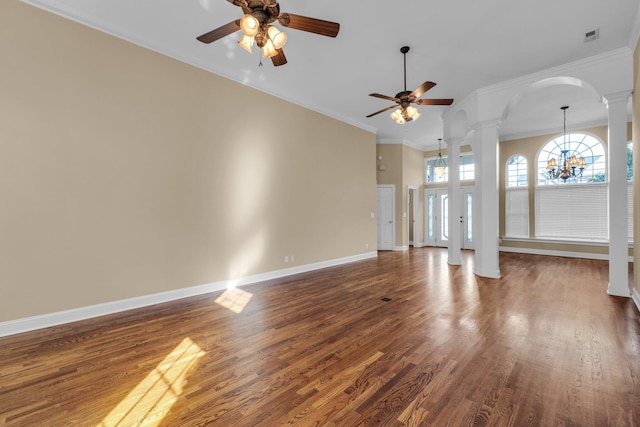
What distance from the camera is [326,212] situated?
6.39 metres

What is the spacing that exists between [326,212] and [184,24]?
164 inches

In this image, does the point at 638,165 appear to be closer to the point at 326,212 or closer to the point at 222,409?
the point at 326,212

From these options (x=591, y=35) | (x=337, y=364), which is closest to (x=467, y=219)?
(x=591, y=35)

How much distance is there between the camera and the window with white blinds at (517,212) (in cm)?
852

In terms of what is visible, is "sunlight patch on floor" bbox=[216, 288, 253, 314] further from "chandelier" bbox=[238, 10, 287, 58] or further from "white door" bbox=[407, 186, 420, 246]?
"white door" bbox=[407, 186, 420, 246]

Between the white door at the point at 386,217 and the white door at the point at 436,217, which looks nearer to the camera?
the white door at the point at 386,217

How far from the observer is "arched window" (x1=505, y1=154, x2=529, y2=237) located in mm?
8531

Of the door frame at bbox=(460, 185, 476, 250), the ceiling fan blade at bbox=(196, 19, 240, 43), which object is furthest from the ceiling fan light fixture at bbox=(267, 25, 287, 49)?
the door frame at bbox=(460, 185, 476, 250)

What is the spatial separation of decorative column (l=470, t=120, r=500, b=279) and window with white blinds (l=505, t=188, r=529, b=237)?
4315 mm

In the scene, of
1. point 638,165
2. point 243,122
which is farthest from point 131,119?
point 638,165

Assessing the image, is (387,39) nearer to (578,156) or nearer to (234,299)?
(234,299)

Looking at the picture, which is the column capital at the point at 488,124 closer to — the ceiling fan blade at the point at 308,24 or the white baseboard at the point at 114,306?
the ceiling fan blade at the point at 308,24

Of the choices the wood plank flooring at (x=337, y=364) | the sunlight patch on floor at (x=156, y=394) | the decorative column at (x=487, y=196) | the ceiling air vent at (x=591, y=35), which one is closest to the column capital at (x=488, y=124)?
the decorative column at (x=487, y=196)

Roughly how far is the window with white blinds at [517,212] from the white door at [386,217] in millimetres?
3593
